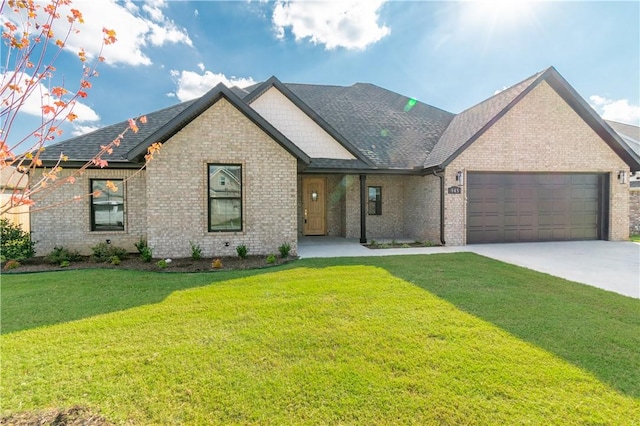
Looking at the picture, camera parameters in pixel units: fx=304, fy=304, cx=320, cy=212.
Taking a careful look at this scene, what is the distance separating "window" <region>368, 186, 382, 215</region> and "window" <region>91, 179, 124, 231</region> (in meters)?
9.88

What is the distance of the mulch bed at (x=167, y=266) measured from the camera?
26.2ft

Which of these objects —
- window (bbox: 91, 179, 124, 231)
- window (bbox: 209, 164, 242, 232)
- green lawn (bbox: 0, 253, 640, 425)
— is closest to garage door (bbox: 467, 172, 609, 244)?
green lawn (bbox: 0, 253, 640, 425)

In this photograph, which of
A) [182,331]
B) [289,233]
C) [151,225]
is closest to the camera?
[182,331]

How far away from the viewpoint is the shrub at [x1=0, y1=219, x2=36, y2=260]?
29.5 feet

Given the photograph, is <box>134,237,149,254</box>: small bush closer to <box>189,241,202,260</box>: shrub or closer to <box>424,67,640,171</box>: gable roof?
<box>189,241,202,260</box>: shrub

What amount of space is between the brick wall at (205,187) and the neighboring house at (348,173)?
31 millimetres

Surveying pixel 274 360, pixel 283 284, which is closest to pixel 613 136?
pixel 283 284

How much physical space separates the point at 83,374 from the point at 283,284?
3.66 m

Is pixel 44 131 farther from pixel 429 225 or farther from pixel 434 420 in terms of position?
pixel 429 225

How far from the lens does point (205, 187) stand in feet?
30.2

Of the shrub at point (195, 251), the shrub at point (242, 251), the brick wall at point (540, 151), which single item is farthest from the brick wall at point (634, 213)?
the shrub at point (195, 251)

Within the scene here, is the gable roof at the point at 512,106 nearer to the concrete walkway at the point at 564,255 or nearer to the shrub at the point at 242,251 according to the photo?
the concrete walkway at the point at 564,255

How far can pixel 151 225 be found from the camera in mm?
8977

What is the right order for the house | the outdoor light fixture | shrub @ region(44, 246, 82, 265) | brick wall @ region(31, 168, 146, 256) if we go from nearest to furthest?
shrub @ region(44, 246, 82, 265), brick wall @ region(31, 168, 146, 256), the outdoor light fixture, the house
